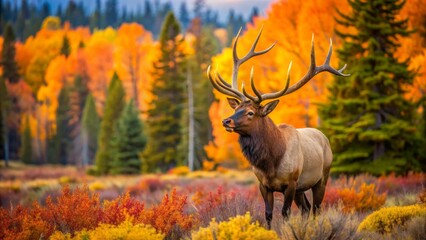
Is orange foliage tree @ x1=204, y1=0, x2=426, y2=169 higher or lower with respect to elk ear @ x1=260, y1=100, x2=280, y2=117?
higher

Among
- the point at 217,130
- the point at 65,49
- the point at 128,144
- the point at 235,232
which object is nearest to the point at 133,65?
the point at 65,49

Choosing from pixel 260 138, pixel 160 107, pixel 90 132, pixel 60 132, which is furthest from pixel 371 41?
pixel 60 132

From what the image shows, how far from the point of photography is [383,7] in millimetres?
14906

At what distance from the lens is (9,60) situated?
61.5m

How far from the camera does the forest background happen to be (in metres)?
14.8

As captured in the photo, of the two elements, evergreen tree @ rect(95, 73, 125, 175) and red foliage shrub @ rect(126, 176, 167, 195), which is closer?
red foliage shrub @ rect(126, 176, 167, 195)

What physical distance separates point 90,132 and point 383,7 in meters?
36.9

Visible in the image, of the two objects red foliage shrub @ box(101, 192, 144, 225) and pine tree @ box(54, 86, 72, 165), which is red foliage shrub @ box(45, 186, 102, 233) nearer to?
red foliage shrub @ box(101, 192, 144, 225)

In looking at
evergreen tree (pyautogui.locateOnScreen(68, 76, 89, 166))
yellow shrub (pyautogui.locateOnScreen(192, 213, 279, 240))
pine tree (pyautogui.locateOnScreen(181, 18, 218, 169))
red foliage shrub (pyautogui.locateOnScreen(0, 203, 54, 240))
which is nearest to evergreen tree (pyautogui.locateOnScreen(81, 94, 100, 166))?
evergreen tree (pyautogui.locateOnScreen(68, 76, 89, 166))

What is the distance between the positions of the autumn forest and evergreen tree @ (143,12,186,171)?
9 cm

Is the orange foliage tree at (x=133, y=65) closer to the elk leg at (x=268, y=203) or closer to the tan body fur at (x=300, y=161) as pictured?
the tan body fur at (x=300, y=161)

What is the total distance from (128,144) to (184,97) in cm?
483

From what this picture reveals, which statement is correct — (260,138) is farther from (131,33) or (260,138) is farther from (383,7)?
(131,33)

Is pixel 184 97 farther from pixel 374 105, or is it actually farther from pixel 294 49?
pixel 374 105
